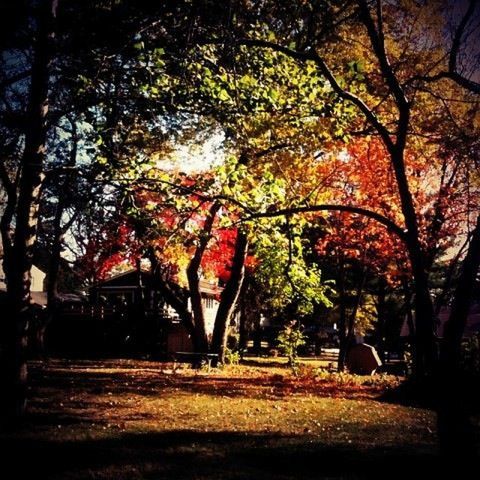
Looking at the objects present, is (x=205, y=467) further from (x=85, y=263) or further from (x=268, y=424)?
(x=85, y=263)

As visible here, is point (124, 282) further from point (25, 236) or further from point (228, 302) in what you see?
point (25, 236)

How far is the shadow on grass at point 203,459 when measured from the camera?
5.77m

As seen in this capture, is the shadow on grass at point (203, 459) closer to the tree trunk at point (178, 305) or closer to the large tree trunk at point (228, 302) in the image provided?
the large tree trunk at point (228, 302)

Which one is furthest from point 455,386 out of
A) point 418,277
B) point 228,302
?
point 228,302

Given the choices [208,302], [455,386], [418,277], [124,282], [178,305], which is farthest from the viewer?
[208,302]

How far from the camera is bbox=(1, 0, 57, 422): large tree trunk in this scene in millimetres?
8344

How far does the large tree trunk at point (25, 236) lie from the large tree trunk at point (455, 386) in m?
7.42

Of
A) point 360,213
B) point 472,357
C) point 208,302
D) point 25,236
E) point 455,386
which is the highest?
point 360,213

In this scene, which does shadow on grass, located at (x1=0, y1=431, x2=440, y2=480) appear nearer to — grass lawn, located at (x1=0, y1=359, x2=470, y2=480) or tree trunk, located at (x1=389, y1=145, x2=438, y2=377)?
grass lawn, located at (x1=0, y1=359, x2=470, y2=480)

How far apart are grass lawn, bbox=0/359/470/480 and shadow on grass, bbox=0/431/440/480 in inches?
0.6

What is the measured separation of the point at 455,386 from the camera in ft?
20.9

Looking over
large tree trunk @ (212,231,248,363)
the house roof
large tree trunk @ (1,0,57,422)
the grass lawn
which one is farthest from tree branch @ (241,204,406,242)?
the house roof

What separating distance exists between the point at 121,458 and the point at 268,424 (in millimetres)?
3688

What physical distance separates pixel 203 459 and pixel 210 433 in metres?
1.74
